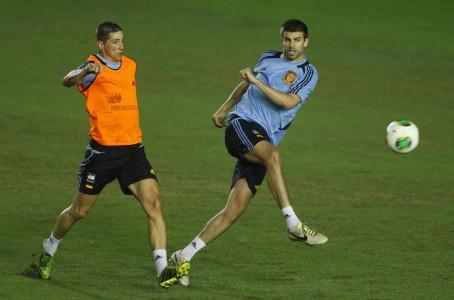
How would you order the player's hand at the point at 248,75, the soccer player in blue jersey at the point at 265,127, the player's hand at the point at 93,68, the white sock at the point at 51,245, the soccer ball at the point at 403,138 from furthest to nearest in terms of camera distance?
the soccer ball at the point at 403,138
the white sock at the point at 51,245
the soccer player in blue jersey at the point at 265,127
the player's hand at the point at 248,75
the player's hand at the point at 93,68

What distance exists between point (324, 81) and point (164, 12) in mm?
7011

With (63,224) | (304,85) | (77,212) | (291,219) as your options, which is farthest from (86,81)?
(291,219)

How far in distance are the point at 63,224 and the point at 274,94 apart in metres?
2.41

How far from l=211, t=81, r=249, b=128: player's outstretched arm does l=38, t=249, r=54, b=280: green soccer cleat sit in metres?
2.14

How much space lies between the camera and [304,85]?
1263cm

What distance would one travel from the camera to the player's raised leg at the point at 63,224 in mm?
12242

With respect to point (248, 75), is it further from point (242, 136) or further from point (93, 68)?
point (93, 68)

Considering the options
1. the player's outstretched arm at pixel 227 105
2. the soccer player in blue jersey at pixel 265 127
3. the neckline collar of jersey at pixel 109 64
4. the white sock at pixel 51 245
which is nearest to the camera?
the neckline collar of jersey at pixel 109 64

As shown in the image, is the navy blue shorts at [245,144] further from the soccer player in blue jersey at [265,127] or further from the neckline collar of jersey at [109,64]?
the neckline collar of jersey at [109,64]

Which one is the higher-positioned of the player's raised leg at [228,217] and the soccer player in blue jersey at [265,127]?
the soccer player in blue jersey at [265,127]

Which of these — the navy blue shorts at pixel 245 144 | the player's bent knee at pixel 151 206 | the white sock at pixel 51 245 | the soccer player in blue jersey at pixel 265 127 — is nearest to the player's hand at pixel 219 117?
the soccer player in blue jersey at pixel 265 127

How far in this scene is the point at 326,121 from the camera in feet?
77.6

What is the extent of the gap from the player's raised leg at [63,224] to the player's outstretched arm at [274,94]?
6.20 feet

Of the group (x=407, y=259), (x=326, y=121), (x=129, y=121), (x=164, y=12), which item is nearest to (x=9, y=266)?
(x=129, y=121)
